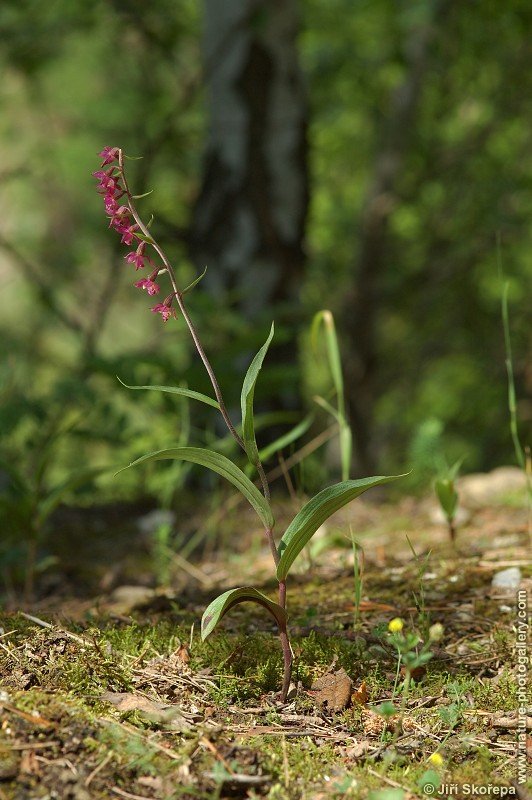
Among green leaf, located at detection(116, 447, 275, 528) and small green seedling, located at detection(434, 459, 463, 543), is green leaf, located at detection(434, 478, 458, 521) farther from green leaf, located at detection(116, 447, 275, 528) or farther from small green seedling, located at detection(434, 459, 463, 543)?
green leaf, located at detection(116, 447, 275, 528)

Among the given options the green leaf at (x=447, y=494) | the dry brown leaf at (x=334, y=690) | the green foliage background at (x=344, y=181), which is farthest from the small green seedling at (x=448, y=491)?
the green foliage background at (x=344, y=181)

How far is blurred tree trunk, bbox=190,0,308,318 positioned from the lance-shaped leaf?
3.16 m

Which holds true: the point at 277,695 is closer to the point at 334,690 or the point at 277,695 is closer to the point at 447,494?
the point at 334,690

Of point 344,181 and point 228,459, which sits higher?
point 344,181

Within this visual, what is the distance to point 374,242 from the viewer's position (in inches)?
246

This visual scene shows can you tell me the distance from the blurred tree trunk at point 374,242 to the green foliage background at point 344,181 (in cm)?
12

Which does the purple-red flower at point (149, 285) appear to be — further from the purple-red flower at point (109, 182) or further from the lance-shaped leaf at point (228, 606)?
the lance-shaped leaf at point (228, 606)

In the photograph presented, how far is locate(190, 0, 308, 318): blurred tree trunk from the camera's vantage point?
459cm

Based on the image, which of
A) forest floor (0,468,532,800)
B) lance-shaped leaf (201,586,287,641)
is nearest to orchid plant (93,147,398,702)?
lance-shaped leaf (201,586,287,641)

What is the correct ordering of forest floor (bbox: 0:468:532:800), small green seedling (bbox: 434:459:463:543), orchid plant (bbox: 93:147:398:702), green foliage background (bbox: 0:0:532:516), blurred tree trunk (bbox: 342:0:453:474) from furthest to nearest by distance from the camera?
blurred tree trunk (bbox: 342:0:453:474) < green foliage background (bbox: 0:0:532:516) < small green seedling (bbox: 434:459:463:543) < orchid plant (bbox: 93:147:398:702) < forest floor (bbox: 0:468:532:800)

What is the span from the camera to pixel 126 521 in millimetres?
3678

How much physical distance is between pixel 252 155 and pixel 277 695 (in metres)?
3.65

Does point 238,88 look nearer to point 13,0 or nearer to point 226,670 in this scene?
point 13,0

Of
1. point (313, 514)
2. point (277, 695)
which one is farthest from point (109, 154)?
point (277, 695)
